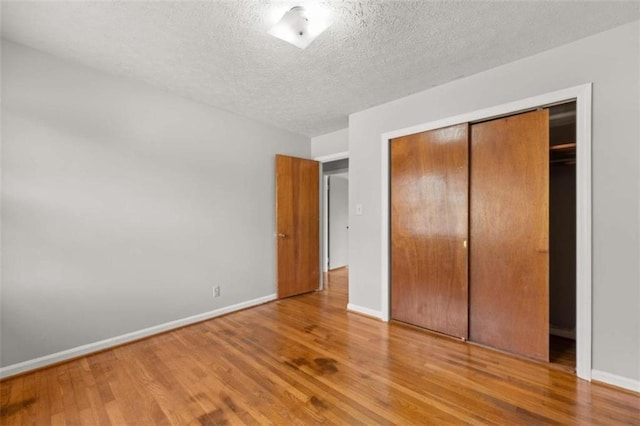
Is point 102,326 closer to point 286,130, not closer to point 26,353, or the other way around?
point 26,353

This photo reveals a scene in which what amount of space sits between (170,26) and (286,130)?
7.63 feet

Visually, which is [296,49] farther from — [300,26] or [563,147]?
[563,147]

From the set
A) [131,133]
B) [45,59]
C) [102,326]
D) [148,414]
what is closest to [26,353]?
[102,326]

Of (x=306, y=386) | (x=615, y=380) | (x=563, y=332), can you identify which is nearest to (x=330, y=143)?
(x=306, y=386)

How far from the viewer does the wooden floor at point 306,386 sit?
165 cm

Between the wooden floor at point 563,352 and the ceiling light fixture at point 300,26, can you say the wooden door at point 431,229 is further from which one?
the ceiling light fixture at point 300,26

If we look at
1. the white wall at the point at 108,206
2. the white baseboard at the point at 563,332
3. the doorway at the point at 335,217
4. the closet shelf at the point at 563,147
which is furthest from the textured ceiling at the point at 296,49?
the doorway at the point at 335,217

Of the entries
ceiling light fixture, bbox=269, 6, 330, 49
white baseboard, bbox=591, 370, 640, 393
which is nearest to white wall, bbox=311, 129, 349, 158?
ceiling light fixture, bbox=269, 6, 330, 49

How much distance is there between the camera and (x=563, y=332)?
8.93ft

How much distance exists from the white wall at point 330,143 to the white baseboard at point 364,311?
7.32ft

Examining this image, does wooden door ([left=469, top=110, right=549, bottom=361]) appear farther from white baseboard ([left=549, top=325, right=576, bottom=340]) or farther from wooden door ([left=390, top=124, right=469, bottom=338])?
white baseboard ([left=549, top=325, right=576, bottom=340])

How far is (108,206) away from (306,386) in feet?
7.76

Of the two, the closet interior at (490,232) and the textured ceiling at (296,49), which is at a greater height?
the textured ceiling at (296,49)

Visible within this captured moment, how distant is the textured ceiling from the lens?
1.72 metres
